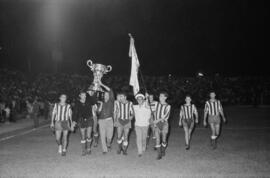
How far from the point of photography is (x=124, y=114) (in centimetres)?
1083

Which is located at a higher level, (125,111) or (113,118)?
(125,111)

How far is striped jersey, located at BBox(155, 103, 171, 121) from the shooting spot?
400 inches

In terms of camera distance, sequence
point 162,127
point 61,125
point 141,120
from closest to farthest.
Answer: point 162,127, point 141,120, point 61,125

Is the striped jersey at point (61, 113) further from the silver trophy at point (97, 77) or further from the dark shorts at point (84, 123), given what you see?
the silver trophy at point (97, 77)

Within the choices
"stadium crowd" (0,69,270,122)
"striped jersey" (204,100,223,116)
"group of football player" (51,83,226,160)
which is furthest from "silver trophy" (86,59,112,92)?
"stadium crowd" (0,69,270,122)

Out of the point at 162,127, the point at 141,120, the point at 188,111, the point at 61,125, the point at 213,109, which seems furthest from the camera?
the point at 213,109

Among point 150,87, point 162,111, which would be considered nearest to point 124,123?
point 162,111

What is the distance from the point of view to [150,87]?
35469 millimetres

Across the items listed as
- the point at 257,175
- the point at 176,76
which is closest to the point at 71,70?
the point at 176,76

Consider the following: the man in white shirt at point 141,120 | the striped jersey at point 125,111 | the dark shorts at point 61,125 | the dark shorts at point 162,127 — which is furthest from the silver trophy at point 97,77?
the dark shorts at point 162,127

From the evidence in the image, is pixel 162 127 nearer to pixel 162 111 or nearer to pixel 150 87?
pixel 162 111

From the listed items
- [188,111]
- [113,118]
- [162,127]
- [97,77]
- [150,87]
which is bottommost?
[162,127]

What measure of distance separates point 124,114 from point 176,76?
3391 centimetres

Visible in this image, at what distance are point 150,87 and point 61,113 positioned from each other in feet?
83.1
